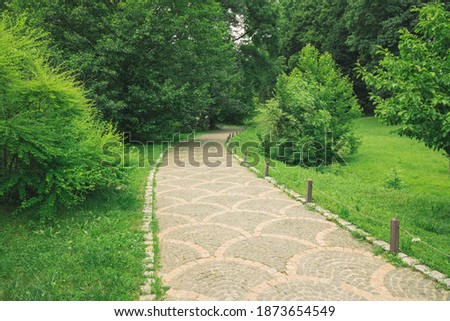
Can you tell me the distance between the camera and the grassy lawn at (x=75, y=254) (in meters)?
4.65

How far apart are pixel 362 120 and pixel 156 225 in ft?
128

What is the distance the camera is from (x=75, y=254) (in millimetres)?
5660

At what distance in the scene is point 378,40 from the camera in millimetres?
34062

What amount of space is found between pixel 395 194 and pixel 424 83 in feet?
15.3

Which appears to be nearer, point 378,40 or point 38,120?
point 38,120

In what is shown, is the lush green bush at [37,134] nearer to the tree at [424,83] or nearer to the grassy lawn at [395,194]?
the grassy lawn at [395,194]

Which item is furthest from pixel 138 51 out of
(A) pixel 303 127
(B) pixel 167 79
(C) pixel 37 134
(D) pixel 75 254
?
(D) pixel 75 254

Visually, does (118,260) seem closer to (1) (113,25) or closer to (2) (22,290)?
(2) (22,290)

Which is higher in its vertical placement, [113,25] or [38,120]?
[113,25]

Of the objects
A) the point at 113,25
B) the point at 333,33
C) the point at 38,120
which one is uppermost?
the point at 333,33

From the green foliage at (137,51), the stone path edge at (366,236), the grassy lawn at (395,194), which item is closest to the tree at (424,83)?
the grassy lawn at (395,194)

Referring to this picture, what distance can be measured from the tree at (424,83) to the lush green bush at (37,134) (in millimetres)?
7379

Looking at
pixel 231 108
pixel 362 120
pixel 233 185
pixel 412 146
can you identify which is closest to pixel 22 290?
pixel 233 185
